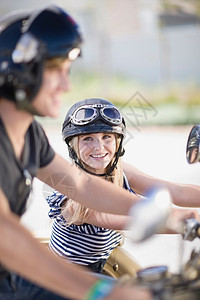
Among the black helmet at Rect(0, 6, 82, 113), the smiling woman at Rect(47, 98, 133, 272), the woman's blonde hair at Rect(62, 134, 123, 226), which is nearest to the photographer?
the black helmet at Rect(0, 6, 82, 113)

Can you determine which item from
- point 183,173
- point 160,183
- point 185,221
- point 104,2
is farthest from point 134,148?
point 104,2

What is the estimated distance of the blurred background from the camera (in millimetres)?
17453

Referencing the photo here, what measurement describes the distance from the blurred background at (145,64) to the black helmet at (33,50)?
10.5 meters

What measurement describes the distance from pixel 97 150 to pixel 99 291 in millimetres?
1898

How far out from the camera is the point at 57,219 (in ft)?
11.5

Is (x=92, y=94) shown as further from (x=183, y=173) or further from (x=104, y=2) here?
(x=183, y=173)

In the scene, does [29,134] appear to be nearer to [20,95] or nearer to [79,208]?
[20,95]

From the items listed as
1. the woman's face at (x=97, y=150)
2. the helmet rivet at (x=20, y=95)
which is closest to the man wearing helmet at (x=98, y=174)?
the woman's face at (x=97, y=150)

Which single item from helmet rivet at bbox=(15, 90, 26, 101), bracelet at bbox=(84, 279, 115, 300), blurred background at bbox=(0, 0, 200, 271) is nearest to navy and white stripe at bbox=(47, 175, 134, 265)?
helmet rivet at bbox=(15, 90, 26, 101)

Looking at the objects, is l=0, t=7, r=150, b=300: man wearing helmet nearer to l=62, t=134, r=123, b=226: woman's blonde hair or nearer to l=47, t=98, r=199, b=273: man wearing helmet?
l=62, t=134, r=123, b=226: woman's blonde hair

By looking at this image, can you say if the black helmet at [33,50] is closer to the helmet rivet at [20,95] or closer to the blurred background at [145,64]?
the helmet rivet at [20,95]

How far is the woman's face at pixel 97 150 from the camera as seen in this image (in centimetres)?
365

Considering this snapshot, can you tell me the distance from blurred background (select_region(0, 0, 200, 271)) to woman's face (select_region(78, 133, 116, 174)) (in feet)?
29.3

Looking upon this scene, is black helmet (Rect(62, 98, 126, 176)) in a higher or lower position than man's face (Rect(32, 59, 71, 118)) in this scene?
lower
